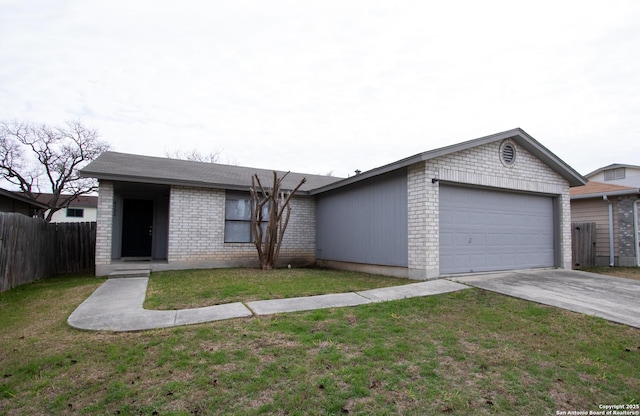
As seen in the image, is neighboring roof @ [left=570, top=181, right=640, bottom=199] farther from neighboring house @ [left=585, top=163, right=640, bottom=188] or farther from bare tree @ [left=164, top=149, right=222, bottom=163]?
bare tree @ [left=164, top=149, right=222, bottom=163]

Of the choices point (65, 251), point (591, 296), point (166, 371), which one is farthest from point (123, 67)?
point (591, 296)

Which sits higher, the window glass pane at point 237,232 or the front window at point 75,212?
the front window at point 75,212

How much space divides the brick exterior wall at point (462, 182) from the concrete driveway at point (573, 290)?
3.23ft

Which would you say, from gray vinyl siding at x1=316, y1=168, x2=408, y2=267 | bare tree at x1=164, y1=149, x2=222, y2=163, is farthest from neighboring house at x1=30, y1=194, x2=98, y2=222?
gray vinyl siding at x1=316, y1=168, x2=408, y2=267

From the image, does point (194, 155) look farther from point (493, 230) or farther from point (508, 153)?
point (493, 230)

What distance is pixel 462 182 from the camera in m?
8.73

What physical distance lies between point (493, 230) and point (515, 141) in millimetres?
2687

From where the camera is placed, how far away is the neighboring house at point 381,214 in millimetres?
8523

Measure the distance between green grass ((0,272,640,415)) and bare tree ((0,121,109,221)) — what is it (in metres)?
24.1

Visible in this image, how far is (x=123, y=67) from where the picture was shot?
33.4 ft

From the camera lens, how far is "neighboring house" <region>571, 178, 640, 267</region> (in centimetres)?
1209

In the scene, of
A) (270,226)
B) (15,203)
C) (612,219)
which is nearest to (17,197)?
(15,203)

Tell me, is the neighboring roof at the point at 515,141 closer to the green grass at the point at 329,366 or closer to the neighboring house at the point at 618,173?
the green grass at the point at 329,366

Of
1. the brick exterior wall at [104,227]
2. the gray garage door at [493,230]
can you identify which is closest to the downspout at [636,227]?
the gray garage door at [493,230]
